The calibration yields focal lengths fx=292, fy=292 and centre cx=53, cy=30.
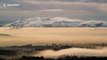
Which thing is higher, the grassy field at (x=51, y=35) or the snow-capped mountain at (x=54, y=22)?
the snow-capped mountain at (x=54, y=22)

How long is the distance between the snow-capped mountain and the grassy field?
1.8 inches

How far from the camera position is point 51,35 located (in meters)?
3.17

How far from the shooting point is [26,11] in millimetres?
3195

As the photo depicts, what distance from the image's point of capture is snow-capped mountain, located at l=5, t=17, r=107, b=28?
317cm

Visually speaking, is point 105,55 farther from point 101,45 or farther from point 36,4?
point 36,4

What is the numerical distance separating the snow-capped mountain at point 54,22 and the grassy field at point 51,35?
0.15ft

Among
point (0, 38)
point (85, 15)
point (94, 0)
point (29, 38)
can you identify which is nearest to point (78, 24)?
point (85, 15)

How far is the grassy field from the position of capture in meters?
3.16

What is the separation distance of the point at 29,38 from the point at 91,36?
68 centimetres

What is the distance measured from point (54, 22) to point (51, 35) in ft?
0.48

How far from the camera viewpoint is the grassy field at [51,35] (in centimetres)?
316

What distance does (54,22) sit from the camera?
3174 millimetres

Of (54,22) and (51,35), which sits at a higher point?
(54,22)

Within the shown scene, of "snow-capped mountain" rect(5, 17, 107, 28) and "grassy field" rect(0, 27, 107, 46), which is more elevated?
"snow-capped mountain" rect(5, 17, 107, 28)
